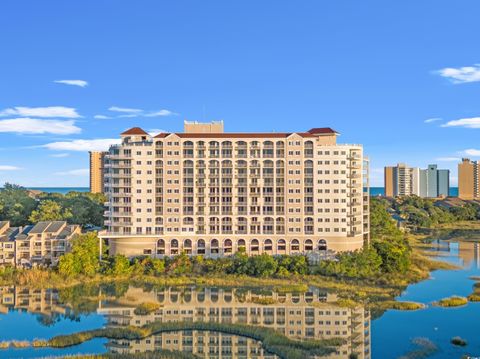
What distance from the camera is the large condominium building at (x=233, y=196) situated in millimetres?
78500

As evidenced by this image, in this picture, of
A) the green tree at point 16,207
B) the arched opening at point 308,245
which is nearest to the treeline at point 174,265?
the arched opening at point 308,245

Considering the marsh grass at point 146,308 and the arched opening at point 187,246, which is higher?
the arched opening at point 187,246

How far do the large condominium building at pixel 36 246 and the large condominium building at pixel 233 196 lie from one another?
6.44 metres

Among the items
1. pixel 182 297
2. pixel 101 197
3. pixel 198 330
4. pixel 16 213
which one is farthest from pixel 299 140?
pixel 101 197

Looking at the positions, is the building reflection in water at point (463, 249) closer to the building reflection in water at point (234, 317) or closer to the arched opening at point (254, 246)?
the arched opening at point (254, 246)

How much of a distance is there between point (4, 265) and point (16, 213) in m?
24.2

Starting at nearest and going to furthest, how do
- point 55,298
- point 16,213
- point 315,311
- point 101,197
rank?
point 315,311, point 55,298, point 16,213, point 101,197

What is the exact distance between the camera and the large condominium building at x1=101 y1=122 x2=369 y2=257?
7850 centimetres

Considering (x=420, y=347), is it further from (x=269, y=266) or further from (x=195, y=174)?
(x=195, y=174)

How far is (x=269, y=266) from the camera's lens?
71500 millimetres

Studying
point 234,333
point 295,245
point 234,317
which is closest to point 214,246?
point 295,245

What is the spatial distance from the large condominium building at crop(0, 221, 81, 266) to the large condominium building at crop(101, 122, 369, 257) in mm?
6444

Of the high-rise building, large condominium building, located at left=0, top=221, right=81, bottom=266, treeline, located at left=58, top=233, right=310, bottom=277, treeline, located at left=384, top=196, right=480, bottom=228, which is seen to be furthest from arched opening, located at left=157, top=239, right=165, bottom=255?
the high-rise building

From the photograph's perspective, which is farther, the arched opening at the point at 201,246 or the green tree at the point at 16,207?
the green tree at the point at 16,207
